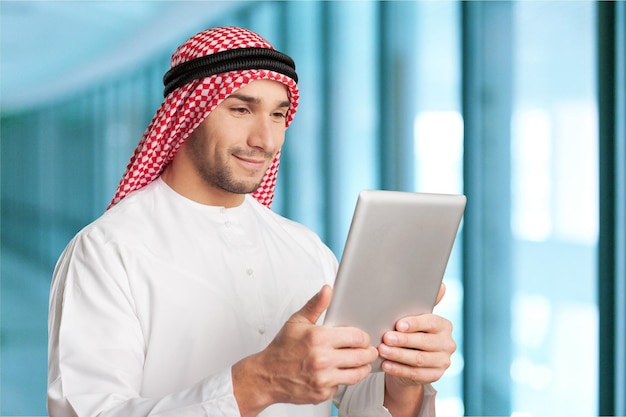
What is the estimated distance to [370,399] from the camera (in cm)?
179

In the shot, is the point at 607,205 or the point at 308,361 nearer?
the point at 308,361

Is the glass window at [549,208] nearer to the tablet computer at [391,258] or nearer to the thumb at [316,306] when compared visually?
the tablet computer at [391,258]

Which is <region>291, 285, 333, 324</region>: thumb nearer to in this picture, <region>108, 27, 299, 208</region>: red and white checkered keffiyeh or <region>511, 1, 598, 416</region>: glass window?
<region>108, 27, 299, 208</region>: red and white checkered keffiyeh

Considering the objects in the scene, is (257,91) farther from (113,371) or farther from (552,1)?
(552,1)

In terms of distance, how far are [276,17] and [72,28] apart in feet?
3.43

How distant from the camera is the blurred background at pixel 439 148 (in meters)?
3.46

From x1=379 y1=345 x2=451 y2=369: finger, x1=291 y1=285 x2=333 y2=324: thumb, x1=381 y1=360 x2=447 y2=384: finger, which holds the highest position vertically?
x1=291 y1=285 x2=333 y2=324: thumb

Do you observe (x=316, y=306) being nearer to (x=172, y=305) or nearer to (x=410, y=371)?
(x=410, y=371)

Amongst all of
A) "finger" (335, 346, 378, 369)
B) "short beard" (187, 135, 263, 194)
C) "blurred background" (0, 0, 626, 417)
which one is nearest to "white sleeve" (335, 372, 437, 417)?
"finger" (335, 346, 378, 369)

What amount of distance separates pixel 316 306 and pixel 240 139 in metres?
0.61

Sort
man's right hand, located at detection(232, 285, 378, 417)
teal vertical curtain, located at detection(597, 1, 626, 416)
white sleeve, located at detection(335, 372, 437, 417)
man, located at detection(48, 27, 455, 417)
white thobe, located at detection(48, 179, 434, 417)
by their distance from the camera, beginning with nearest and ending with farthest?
man's right hand, located at detection(232, 285, 378, 417), man, located at detection(48, 27, 455, 417), white thobe, located at detection(48, 179, 434, 417), white sleeve, located at detection(335, 372, 437, 417), teal vertical curtain, located at detection(597, 1, 626, 416)

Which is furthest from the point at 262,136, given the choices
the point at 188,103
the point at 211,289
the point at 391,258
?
the point at 391,258

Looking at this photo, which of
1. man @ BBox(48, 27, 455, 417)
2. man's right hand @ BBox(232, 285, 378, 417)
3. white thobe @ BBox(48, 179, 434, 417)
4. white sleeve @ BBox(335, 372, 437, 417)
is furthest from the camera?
white sleeve @ BBox(335, 372, 437, 417)

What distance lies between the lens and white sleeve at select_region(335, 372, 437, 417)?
1.70 m
